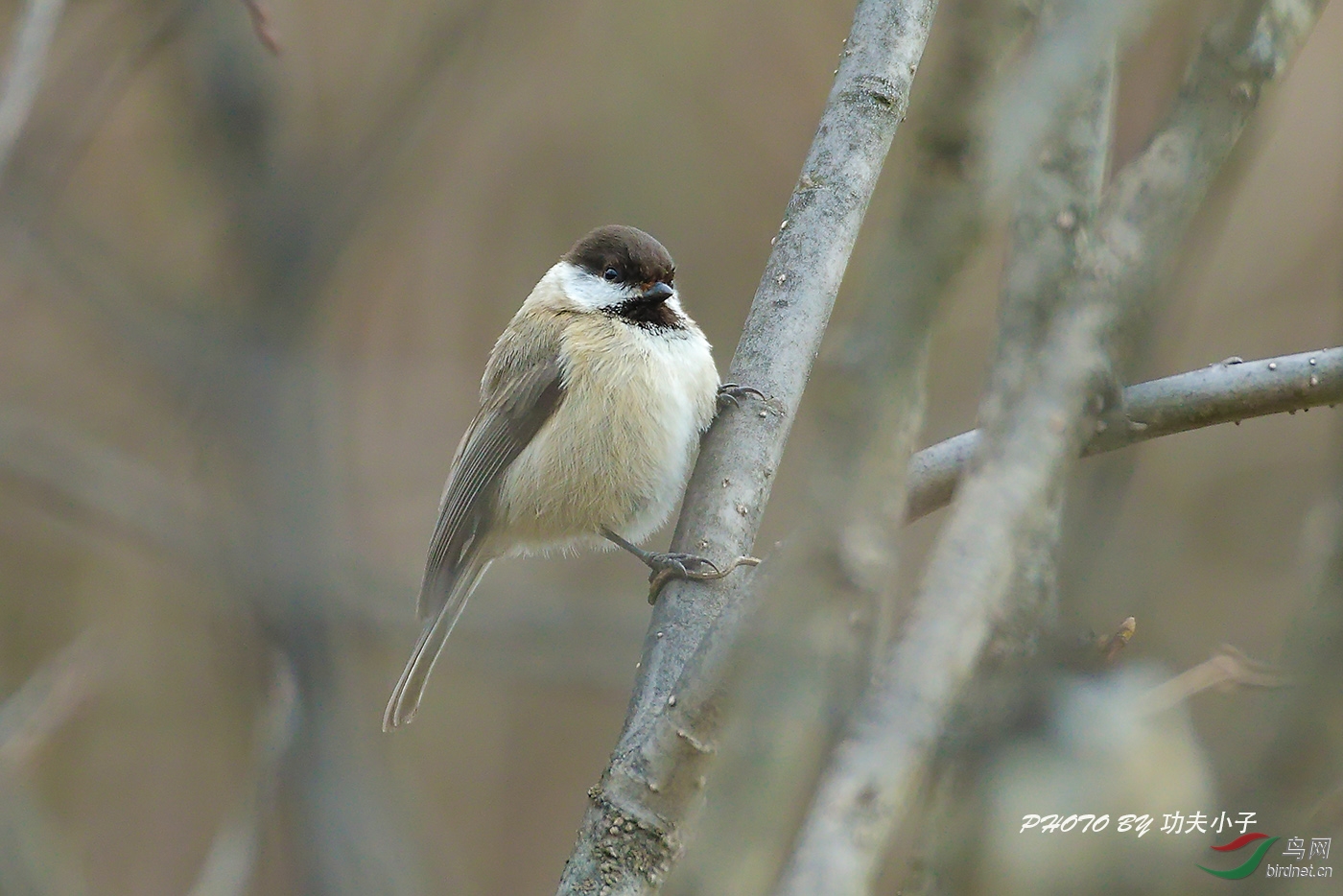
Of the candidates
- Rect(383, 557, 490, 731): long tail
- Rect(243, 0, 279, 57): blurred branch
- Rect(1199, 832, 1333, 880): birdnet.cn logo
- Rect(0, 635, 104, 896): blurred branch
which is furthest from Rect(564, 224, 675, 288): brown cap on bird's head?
Rect(1199, 832, 1333, 880): birdnet.cn logo

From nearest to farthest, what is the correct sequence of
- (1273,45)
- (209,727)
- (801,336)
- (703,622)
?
(1273,45)
(703,622)
(801,336)
(209,727)

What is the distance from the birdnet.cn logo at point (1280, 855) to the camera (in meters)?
1.16

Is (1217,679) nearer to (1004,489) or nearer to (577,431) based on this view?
(1004,489)

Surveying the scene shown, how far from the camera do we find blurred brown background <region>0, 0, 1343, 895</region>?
1.80 meters

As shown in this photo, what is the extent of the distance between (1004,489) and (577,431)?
2650mm

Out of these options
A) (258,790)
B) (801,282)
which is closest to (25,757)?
(258,790)

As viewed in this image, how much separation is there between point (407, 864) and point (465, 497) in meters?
1.96

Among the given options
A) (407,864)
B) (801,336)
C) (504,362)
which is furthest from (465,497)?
(407,864)

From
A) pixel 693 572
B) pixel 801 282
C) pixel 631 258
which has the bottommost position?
pixel 693 572

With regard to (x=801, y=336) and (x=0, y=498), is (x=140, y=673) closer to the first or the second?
(x=0, y=498)

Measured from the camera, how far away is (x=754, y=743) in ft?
3.07

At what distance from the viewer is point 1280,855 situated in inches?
44.9

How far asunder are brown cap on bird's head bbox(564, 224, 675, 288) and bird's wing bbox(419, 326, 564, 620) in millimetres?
276

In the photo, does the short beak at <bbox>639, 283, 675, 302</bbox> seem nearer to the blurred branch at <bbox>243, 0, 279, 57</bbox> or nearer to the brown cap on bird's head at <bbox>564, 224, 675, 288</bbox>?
the brown cap on bird's head at <bbox>564, 224, 675, 288</bbox>
